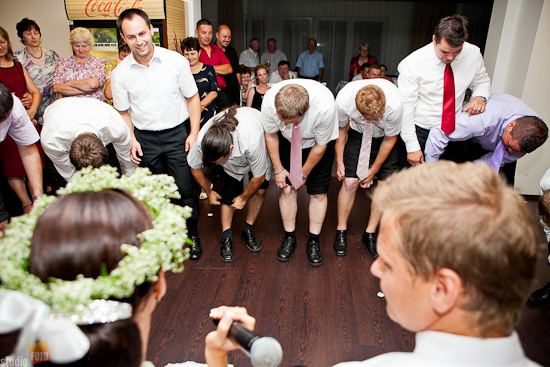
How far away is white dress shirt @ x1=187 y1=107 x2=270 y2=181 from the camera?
88.4 inches

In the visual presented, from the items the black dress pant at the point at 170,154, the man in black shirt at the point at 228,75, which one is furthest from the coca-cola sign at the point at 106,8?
the black dress pant at the point at 170,154

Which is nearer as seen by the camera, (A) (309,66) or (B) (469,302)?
(B) (469,302)

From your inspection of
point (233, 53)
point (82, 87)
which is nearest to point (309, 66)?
point (233, 53)

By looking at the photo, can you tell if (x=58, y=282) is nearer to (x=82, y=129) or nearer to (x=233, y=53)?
(x=82, y=129)

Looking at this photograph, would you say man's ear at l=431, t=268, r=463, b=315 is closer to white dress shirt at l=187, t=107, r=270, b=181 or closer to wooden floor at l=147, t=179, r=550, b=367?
wooden floor at l=147, t=179, r=550, b=367

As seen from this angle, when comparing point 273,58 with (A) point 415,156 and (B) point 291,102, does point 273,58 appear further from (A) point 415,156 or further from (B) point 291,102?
(B) point 291,102

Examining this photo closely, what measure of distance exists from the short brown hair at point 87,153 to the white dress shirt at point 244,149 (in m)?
0.59

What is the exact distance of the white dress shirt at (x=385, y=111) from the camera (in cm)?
226

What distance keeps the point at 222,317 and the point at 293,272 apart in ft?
5.33

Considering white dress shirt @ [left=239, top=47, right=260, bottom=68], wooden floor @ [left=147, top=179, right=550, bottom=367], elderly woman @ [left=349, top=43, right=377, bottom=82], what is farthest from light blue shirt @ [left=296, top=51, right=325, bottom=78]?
wooden floor @ [left=147, top=179, right=550, bottom=367]

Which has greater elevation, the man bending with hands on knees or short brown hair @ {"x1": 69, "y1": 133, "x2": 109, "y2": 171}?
the man bending with hands on knees

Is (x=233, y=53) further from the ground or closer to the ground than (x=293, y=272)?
further from the ground

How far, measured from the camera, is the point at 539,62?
3.30m

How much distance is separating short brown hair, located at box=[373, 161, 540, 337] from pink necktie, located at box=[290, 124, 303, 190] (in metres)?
1.71
